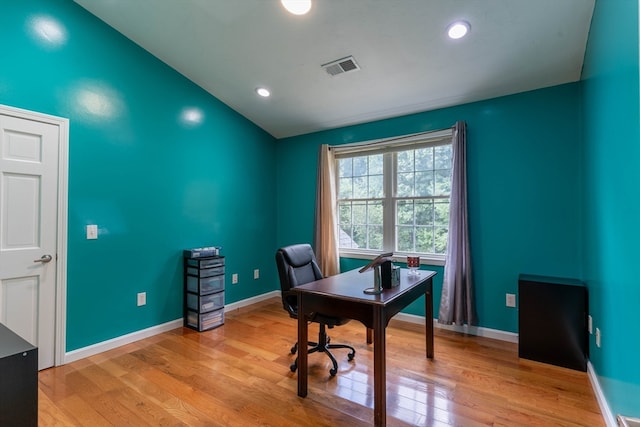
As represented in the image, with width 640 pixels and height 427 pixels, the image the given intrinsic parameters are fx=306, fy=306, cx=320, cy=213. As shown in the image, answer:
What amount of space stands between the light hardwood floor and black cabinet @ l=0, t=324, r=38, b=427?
3.00ft

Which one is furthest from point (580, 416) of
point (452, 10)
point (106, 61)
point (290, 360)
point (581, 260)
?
point (106, 61)

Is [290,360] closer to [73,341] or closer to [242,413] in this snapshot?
[242,413]

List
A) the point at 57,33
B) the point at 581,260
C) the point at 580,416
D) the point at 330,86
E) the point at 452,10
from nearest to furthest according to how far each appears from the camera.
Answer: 1. the point at 580,416
2. the point at 452,10
3. the point at 57,33
4. the point at 581,260
5. the point at 330,86

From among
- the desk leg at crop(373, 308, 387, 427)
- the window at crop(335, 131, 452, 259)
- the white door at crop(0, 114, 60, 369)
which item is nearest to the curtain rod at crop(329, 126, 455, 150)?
the window at crop(335, 131, 452, 259)

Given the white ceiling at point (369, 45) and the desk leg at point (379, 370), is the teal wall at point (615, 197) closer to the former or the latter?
the white ceiling at point (369, 45)

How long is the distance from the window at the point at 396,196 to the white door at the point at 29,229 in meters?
3.00

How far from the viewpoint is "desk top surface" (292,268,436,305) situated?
6.15 feet

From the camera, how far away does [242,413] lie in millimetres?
1917

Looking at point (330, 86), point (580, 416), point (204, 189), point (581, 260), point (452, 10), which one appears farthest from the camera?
point (204, 189)

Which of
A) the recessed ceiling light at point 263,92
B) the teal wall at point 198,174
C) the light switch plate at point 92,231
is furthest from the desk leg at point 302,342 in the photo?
the recessed ceiling light at point 263,92

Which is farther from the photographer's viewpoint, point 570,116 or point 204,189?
point 204,189

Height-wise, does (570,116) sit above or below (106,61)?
below

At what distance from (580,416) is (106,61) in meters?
4.57

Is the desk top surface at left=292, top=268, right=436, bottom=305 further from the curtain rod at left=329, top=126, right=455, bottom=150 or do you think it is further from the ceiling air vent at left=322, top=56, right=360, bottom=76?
the ceiling air vent at left=322, top=56, right=360, bottom=76
